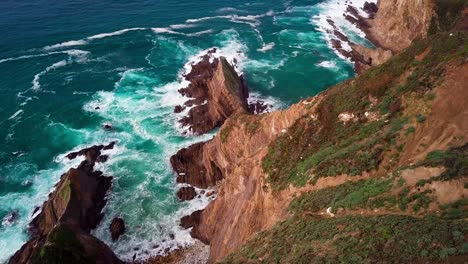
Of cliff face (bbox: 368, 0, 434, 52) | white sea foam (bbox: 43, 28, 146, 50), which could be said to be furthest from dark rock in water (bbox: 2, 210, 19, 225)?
cliff face (bbox: 368, 0, 434, 52)

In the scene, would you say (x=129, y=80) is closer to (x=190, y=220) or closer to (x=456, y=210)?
(x=190, y=220)

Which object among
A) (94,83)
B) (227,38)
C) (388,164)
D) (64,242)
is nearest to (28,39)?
(94,83)

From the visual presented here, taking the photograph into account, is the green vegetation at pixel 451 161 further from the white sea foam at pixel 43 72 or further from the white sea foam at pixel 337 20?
the white sea foam at pixel 43 72

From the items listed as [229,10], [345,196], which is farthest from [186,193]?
[229,10]

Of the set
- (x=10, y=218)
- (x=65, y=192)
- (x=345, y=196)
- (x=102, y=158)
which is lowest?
(x=10, y=218)

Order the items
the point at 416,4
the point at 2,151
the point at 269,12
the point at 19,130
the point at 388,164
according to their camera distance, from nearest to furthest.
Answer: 1. the point at 388,164
2. the point at 2,151
3. the point at 19,130
4. the point at 416,4
5. the point at 269,12

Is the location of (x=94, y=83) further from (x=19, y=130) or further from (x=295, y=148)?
(x=295, y=148)
